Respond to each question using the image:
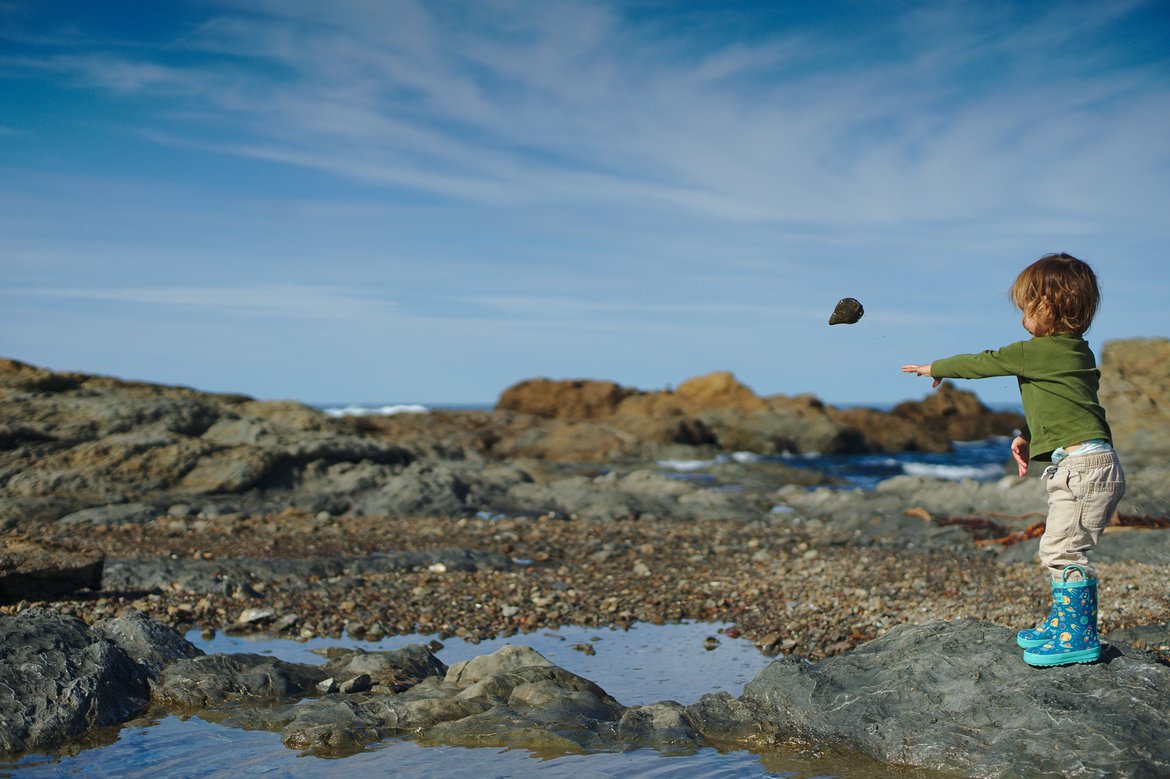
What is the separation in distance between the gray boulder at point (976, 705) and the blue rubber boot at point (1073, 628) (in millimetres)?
80

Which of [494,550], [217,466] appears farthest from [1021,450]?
[217,466]

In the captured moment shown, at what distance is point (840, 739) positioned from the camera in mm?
5762

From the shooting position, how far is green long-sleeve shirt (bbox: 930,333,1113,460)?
548 cm

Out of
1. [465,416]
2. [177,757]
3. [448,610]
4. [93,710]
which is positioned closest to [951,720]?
[177,757]

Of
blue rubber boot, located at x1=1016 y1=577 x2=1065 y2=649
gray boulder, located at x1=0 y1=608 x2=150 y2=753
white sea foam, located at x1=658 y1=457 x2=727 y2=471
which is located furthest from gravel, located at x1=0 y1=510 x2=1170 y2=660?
white sea foam, located at x1=658 y1=457 x2=727 y2=471

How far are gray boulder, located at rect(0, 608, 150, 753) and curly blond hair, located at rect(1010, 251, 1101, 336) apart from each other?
6354 mm

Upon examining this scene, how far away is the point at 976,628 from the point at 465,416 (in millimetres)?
40109

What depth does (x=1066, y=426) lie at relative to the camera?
5.51 m

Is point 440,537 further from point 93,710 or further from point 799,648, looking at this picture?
point 93,710

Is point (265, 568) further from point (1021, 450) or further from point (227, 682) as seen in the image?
point (1021, 450)

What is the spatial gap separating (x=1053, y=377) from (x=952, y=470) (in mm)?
38325

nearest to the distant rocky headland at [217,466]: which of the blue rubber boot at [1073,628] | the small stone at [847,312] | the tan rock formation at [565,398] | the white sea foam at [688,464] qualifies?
the white sea foam at [688,464]

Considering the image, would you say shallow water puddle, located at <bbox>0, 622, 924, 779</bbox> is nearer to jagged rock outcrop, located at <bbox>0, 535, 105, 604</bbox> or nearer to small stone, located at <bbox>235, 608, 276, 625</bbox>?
small stone, located at <bbox>235, 608, 276, 625</bbox>

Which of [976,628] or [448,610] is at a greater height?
[976,628]
